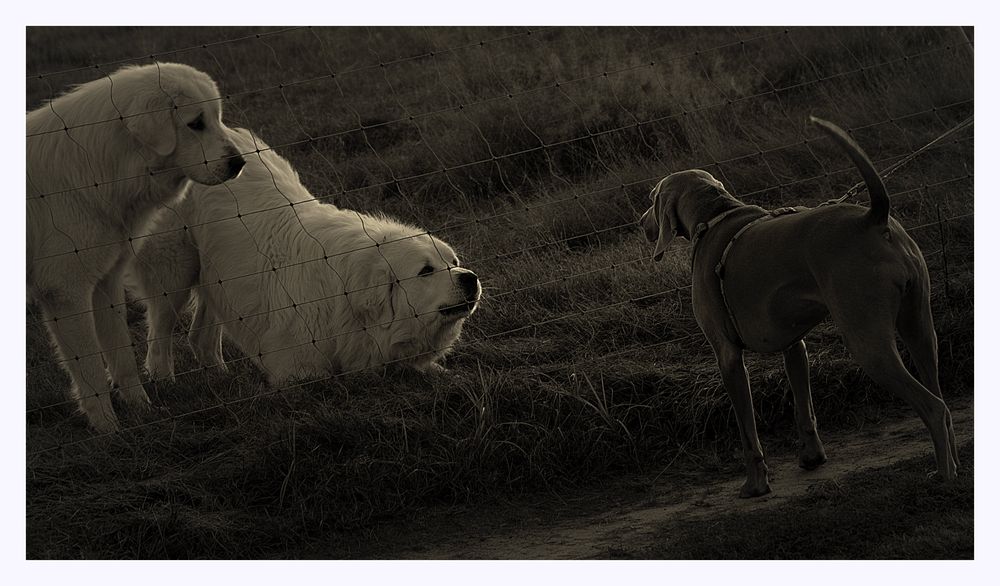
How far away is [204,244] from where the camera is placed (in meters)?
6.17

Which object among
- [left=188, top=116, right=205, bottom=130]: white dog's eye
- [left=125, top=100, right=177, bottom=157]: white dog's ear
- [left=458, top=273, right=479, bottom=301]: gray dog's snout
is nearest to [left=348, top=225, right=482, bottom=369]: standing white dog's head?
[left=458, top=273, right=479, bottom=301]: gray dog's snout

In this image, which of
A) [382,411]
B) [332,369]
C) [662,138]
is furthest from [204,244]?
[662,138]

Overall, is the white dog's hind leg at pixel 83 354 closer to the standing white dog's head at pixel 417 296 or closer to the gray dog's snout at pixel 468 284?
the standing white dog's head at pixel 417 296

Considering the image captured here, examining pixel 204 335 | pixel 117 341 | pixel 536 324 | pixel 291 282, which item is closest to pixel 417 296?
pixel 536 324

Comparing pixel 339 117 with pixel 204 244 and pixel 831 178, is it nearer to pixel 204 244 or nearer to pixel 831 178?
pixel 204 244

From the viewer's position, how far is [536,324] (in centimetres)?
557

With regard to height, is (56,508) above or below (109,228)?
below

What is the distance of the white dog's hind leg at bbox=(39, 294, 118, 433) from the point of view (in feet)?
16.8

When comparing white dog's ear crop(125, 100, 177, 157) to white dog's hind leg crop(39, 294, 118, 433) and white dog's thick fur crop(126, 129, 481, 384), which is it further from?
white dog's hind leg crop(39, 294, 118, 433)

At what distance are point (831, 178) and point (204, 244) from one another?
415cm

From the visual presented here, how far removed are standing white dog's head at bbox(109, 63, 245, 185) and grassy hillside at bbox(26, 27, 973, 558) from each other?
621 mm

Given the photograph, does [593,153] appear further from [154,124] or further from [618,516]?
[618,516]

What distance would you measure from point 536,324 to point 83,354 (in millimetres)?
2297

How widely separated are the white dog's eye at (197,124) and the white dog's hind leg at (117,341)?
0.97 meters
